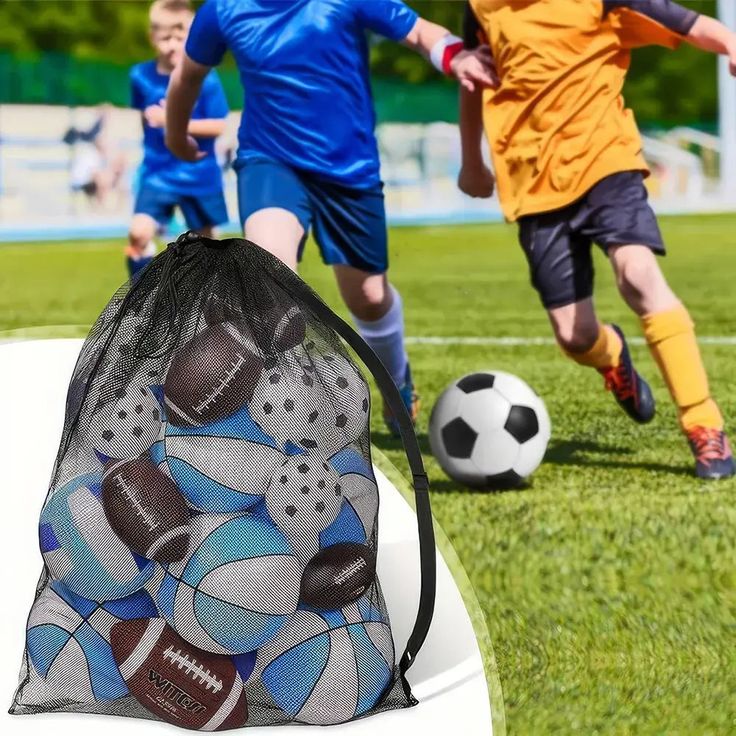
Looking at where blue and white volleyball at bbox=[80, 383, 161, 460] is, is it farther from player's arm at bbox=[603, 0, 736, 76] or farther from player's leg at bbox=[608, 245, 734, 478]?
player's arm at bbox=[603, 0, 736, 76]

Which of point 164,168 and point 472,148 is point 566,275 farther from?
point 164,168

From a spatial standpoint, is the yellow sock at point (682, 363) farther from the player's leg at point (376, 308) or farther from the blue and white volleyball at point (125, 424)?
the blue and white volleyball at point (125, 424)

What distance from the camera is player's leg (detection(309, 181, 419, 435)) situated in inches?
149

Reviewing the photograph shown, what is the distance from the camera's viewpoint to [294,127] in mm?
3768

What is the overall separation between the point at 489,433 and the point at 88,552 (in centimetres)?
187

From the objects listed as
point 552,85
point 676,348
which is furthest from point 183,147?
point 676,348

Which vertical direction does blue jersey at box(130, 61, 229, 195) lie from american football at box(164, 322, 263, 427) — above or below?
below

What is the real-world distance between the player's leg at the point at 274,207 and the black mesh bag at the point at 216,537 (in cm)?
208

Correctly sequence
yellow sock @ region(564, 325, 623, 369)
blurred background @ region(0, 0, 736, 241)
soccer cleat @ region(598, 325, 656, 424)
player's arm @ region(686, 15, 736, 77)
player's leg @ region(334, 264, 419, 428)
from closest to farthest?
1. player's arm @ region(686, 15, 736, 77)
2. yellow sock @ region(564, 325, 623, 369)
3. soccer cleat @ region(598, 325, 656, 424)
4. player's leg @ region(334, 264, 419, 428)
5. blurred background @ region(0, 0, 736, 241)

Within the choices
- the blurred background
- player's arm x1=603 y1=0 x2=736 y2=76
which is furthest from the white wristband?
the blurred background

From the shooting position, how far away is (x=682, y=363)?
323 centimetres

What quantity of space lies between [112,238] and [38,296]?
5.46 m

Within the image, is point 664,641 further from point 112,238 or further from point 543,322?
point 112,238

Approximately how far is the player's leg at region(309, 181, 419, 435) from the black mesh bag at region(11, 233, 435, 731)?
229 cm
